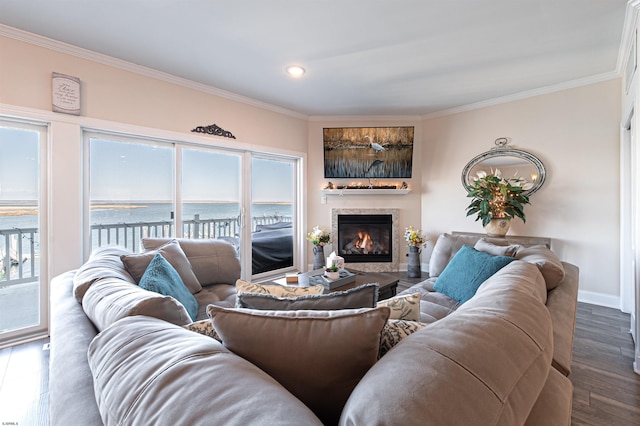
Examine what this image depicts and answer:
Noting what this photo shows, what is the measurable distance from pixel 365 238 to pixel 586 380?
3.15m

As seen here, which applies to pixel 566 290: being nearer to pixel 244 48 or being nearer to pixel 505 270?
pixel 505 270

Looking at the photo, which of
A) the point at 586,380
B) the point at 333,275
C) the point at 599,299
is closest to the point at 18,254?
the point at 333,275

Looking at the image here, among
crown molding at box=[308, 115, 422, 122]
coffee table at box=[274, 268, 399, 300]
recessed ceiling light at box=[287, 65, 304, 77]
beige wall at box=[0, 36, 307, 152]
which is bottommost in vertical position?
coffee table at box=[274, 268, 399, 300]

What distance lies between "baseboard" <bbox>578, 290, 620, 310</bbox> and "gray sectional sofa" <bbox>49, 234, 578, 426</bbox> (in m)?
3.09

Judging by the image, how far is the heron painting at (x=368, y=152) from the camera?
15.0ft

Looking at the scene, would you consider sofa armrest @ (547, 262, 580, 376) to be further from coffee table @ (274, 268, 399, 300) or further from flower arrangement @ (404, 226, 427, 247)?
flower arrangement @ (404, 226, 427, 247)

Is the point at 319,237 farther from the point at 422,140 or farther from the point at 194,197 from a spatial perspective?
the point at 422,140

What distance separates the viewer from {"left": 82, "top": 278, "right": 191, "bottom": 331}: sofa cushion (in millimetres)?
943

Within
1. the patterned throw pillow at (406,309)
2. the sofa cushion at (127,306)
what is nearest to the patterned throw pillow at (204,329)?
the sofa cushion at (127,306)

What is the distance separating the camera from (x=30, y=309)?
262 centimetres

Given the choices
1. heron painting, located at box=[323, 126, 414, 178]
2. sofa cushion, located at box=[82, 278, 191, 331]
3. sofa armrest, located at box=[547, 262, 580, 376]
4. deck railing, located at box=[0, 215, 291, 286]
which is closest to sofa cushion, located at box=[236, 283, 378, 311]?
sofa cushion, located at box=[82, 278, 191, 331]

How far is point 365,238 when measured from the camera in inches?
190

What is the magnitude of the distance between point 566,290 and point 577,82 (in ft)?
10.1

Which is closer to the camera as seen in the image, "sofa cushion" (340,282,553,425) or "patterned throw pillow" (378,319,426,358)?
"sofa cushion" (340,282,553,425)
